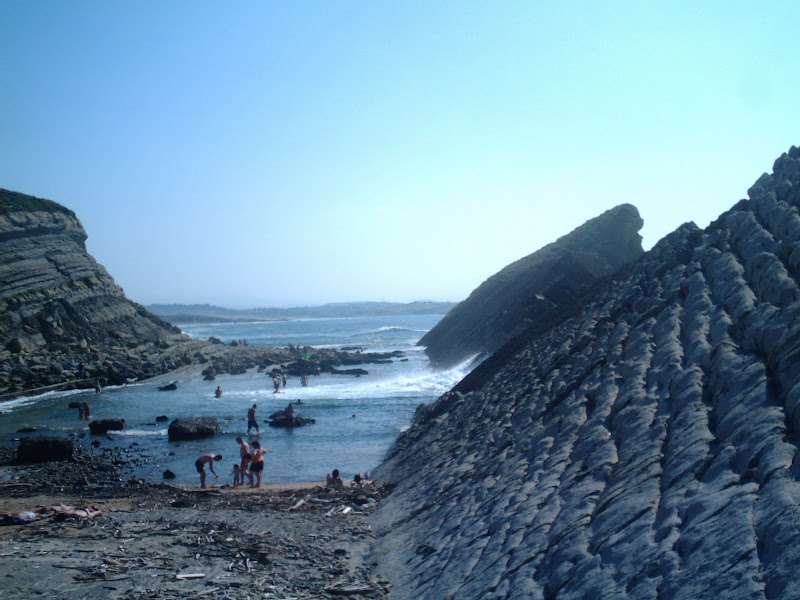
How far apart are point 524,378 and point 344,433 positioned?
9961 millimetres

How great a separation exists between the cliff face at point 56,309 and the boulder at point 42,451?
16.6 metres

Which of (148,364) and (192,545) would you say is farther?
(148,364)

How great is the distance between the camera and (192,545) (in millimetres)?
8258

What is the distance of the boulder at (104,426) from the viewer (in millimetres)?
21156

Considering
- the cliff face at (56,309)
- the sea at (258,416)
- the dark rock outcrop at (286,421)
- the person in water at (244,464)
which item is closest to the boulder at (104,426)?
the sea at (258,416)

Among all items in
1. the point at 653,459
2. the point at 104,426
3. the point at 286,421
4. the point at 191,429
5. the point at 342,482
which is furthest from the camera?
the point at 286,421

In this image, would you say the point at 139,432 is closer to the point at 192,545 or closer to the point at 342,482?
the point at 342,482

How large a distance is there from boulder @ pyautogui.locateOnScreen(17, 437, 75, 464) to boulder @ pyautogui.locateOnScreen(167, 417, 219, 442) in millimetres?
4029

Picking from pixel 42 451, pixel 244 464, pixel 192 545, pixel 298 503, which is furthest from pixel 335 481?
pixel 42 451

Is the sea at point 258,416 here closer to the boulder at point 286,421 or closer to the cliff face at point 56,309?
the boulder at point 286,421

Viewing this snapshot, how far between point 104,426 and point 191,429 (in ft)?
11.5

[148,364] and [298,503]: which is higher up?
[148,364]

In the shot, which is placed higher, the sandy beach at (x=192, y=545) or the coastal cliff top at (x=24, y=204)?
the coastal cliff top at (x=24, y=204)

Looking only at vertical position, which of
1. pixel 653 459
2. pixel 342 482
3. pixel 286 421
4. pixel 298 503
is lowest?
pixel 286 421
